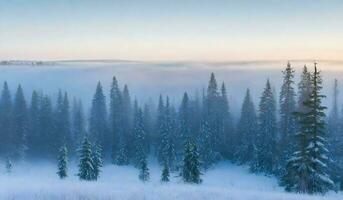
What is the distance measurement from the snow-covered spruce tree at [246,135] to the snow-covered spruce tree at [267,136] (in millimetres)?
2053

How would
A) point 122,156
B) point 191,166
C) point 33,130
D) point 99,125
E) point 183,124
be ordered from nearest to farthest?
point 191,166
point 122,156
point 183,124
point 99,125
point 33,130

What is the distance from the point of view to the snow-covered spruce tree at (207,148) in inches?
3100

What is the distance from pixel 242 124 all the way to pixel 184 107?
12853 millimetres

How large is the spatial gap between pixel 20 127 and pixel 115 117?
708 inches

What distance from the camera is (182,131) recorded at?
87.2 meters

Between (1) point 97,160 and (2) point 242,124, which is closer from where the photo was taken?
(1) point 97,160

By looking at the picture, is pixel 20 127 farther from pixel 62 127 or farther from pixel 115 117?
pixel 115 117

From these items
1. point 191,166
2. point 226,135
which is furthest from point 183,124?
point 191,166

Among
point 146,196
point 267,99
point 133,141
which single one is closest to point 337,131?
point 267,99

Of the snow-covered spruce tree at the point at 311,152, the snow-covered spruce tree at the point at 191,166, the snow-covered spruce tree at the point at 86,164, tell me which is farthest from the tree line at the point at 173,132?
the snow-covered spruce tree at the point at 311,152

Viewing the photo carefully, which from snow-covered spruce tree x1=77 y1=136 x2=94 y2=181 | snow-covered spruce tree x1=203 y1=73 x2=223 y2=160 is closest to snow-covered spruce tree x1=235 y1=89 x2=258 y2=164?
snow-covered spruce tree x1=203 y1=73 x2=223 y2=160

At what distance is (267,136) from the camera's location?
72875 mm

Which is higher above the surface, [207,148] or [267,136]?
[267,136]

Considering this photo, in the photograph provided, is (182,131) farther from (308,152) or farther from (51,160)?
(308,152)
